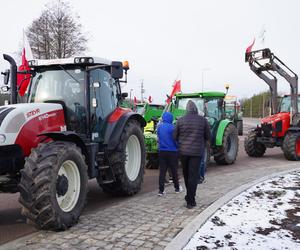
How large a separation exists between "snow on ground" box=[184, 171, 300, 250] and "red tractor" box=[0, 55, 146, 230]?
6.13 ft

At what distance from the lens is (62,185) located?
5.67m

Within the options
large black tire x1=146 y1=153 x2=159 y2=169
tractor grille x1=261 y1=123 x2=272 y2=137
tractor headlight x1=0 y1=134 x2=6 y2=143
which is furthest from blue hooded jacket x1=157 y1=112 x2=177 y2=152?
tractor grille x1=261 y1=123 x2=272 y2=137

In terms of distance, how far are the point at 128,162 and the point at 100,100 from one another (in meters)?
1.49

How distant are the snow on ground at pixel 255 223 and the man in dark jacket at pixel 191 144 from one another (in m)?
0.62

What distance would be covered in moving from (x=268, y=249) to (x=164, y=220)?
170 centimetres

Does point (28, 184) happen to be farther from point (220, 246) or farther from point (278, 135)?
point (278, 135)

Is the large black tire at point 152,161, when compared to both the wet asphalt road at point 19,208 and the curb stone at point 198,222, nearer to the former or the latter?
the wet asphalt road at point 19,208

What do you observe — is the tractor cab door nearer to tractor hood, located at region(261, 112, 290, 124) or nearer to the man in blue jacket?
the man in blue jacket

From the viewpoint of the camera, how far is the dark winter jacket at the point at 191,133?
691 cm

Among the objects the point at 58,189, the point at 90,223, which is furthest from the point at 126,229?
the point at 58,189

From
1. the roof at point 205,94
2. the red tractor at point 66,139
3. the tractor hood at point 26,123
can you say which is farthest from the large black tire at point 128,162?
the roof at point 205,94

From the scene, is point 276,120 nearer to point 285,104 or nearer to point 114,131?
point 285,104

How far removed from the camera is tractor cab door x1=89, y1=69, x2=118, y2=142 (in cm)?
709

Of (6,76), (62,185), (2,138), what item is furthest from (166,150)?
(2,138)
